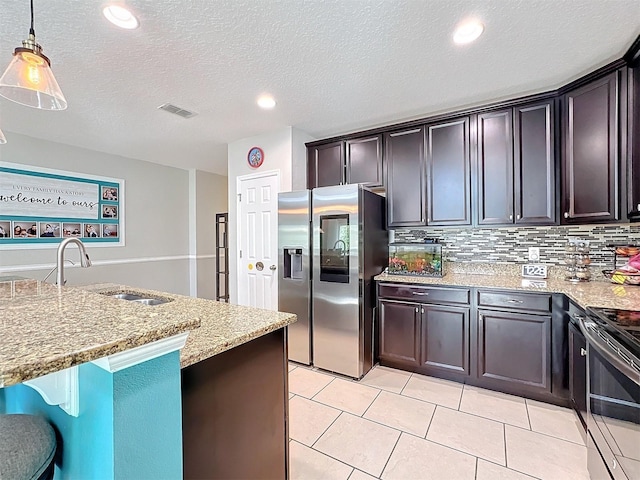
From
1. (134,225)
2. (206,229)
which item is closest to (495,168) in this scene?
(206,229)

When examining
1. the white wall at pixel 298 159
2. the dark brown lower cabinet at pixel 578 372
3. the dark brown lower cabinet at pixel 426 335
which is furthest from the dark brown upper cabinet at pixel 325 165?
the dark brown lower cabinet at pixel 578 372

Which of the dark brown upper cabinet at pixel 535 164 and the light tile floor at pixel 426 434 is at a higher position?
the dark brown upper cabinet at pixel 535 164

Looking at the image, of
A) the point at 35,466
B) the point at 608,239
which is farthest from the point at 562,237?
the point at 35,466

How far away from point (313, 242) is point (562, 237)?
225 cm

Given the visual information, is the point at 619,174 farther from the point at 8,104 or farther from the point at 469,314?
the point at 8,104

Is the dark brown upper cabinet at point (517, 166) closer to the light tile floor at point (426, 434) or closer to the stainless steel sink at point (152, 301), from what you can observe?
the light tile floor at point (426, 434)

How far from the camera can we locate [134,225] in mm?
4547

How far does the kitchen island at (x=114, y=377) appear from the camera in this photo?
1.82ft

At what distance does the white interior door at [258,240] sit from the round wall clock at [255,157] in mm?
153

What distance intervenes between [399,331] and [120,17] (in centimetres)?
300

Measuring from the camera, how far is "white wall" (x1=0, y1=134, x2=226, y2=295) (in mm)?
3523

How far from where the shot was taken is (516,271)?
9.12 feet

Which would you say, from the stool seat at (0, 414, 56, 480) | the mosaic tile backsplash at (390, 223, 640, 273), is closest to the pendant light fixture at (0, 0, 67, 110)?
the stool seat at (0, 414, 56, 480)

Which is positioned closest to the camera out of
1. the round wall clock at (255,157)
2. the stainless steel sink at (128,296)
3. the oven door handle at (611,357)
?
the oven door handle at (611,357)
